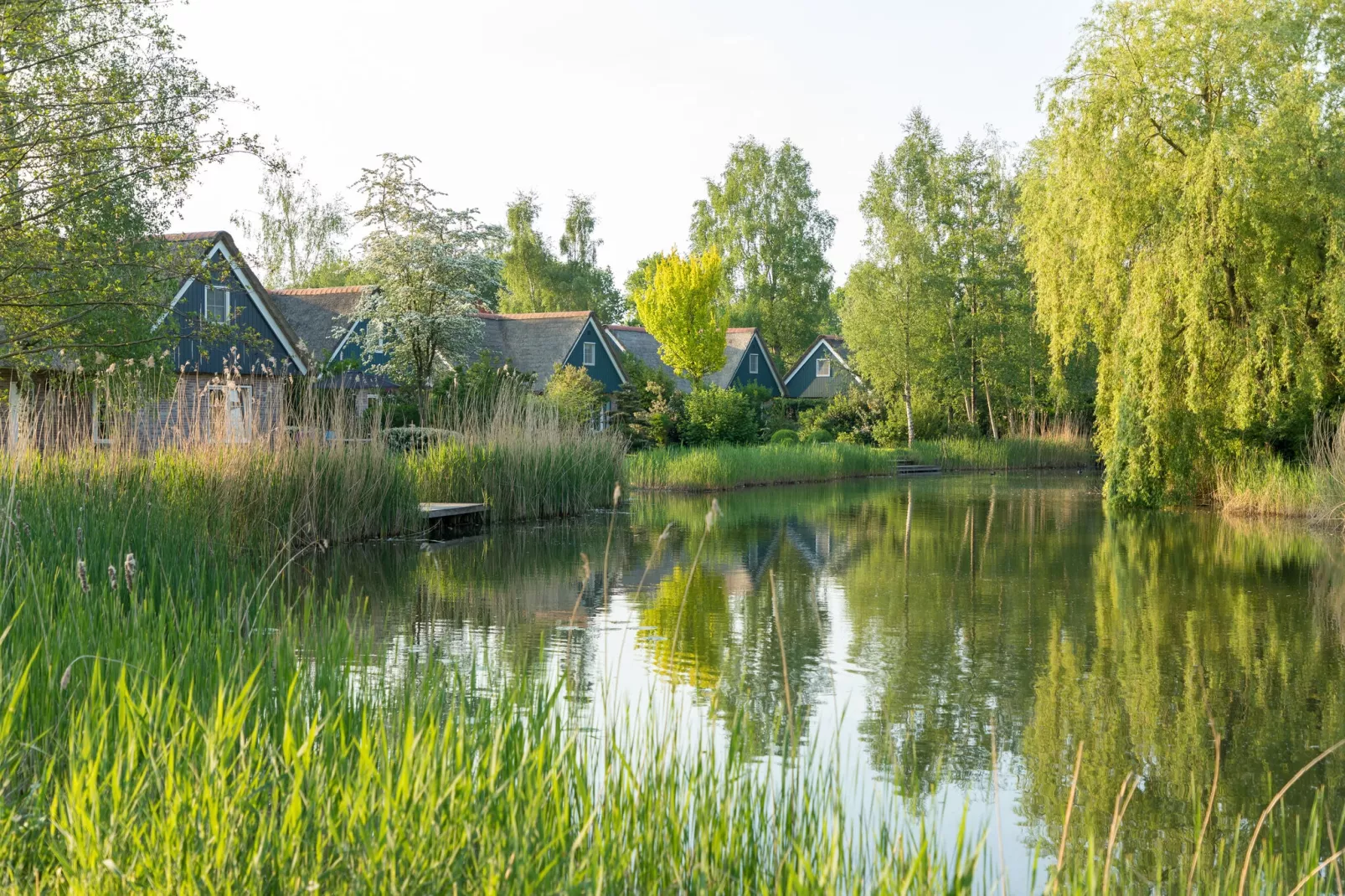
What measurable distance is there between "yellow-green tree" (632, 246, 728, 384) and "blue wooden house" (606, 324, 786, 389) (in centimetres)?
846

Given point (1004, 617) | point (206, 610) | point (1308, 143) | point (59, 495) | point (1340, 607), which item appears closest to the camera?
point (206, 610)

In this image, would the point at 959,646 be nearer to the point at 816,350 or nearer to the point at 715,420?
the point at 715,420

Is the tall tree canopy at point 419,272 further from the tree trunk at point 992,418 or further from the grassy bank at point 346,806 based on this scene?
the grassy bank at point 346,806

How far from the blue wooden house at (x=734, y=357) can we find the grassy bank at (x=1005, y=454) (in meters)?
12.4

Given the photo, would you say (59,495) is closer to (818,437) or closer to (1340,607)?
(1340,607)

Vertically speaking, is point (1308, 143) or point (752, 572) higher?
point (1308, 143)

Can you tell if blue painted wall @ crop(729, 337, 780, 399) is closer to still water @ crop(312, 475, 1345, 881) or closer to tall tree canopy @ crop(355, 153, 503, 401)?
tall tree canopy @ crop(355, 153, 503, 401)

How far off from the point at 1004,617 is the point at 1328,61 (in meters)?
14.6

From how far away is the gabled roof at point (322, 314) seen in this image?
115 feet

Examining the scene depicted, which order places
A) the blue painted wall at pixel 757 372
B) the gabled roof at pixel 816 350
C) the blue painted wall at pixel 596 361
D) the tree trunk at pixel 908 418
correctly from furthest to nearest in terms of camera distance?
the gabled roof at pixel 816 350 → the blue painted wall at pixel 757 372 → the blue painted wall at pixel 596 361 → the tree trunk at pixel 908 418

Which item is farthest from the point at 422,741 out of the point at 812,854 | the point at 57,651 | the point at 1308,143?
the point at 1308,143

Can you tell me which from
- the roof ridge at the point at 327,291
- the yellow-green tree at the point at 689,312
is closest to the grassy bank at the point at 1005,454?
the yellow-green tree at the point at 689,312

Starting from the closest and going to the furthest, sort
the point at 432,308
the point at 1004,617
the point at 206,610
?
the point at 206,610
the point at 1004,617
the point at 432,308

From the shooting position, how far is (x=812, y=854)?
3.69m
